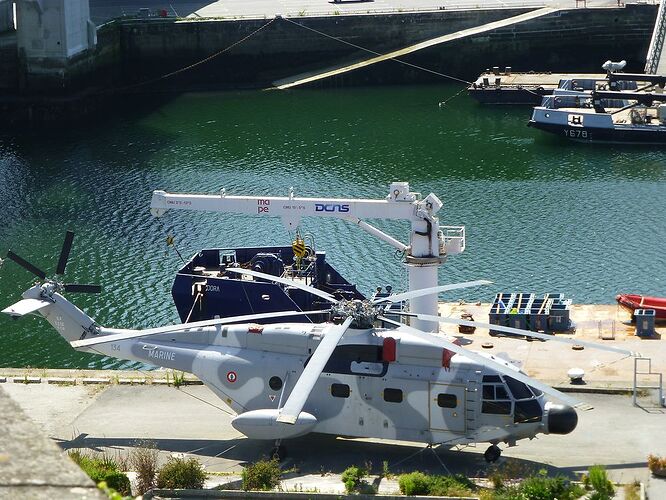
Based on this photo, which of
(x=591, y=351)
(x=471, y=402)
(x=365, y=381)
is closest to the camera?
(x=471, y=402)

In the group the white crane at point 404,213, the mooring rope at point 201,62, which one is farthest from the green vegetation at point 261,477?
the mooring rope at point 201,62

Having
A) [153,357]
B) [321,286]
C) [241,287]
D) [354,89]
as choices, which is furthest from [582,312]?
[354,89]

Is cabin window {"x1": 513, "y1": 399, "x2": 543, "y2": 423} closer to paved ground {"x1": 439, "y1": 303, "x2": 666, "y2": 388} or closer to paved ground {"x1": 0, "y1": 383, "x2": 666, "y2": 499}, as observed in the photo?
paved ground {"x1": 0, "y1": 383, "x2": 666, "y2": 499}

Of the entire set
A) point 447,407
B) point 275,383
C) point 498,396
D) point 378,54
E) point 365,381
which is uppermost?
point 378,54

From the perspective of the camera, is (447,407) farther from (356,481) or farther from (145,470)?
(145,470)

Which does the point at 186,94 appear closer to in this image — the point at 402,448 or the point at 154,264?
the point at 154,264

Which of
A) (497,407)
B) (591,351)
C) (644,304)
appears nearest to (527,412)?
(497,407)

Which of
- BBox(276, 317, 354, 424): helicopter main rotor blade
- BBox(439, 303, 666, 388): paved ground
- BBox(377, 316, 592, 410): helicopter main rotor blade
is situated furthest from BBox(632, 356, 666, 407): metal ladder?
BBox(276, 317, 354, 424): helicopter main rotor blade

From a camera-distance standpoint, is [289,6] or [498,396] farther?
[289,6]
